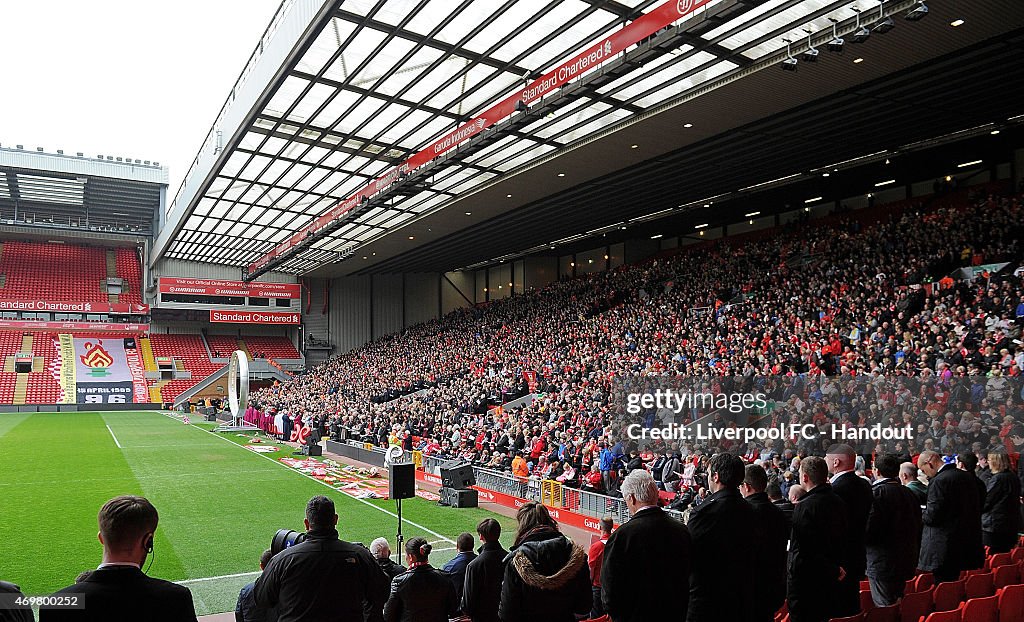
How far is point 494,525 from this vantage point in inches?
184

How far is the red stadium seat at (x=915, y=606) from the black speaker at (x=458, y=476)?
11.2 m

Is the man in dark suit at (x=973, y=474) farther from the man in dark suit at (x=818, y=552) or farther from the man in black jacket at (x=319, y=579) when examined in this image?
the man in black jacket at (x=319, y=579)

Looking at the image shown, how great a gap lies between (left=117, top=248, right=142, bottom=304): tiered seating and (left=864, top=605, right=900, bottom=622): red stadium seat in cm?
5467

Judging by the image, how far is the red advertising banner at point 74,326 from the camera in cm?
4697

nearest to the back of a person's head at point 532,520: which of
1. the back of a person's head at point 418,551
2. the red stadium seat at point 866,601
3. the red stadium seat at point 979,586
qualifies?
the back of a person's head at point 418,551

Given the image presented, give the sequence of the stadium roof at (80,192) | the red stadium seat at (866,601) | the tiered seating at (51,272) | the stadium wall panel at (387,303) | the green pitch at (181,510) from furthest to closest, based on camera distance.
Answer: the stadium wall panel at (387,303) < the tiered seating at (51,272) < the stadium roof at (80,192) < the green pitch at (181,510) < the red stadium seat at (866,601)

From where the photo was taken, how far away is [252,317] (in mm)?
48531

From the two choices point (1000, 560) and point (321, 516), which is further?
point (1000, 560)

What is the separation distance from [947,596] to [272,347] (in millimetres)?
51598

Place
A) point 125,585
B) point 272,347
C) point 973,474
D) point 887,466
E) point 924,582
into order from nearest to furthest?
point 125,585
point 887,466
point 924,582
point 973,474
point 272,347

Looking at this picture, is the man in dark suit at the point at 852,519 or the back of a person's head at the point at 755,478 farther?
the man in dark suit at the point at 852,519

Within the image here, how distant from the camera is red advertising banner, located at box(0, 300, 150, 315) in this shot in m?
46.1

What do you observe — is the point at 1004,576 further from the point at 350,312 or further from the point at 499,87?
the point at 350,312

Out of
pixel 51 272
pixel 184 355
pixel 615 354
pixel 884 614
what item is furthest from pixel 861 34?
pixel 51 272
